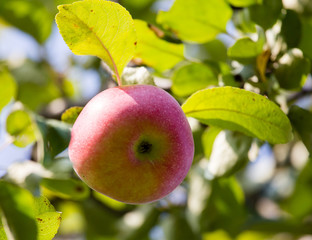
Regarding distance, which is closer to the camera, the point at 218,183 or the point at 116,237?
the point at 218,183

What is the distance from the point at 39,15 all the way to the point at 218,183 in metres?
0.92

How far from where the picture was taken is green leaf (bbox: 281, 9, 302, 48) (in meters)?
1.08

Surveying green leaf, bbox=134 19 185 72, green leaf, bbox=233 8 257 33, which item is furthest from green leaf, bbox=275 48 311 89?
green leaf, bbox=134 19 185 72

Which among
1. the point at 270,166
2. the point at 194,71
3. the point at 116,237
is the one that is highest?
the point at 194,71

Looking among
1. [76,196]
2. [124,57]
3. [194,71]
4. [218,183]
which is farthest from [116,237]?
[124,57]

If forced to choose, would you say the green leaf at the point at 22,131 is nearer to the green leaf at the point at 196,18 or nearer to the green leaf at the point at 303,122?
the green leaf at the point at 196,18

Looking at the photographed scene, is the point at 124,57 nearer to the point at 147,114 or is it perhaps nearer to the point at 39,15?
the point at 147,114

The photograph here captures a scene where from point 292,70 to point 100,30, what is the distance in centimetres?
44

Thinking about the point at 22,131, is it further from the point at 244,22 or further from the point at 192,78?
the point at 244,22

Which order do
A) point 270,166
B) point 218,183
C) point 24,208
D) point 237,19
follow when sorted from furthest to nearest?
point 270,166 < point 218,183 < point 237,19 < point 24,208

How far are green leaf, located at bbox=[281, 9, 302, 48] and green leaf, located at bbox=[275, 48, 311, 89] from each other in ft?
0.18

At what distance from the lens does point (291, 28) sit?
108 cm

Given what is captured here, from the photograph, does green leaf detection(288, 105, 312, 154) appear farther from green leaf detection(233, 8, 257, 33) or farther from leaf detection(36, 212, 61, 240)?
leaf detection(36, 212, 61, 240)

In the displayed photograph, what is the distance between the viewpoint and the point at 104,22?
0.82 meters
